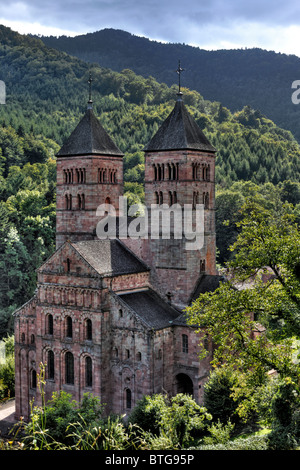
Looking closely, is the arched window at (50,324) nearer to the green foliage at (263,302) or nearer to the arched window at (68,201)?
the arched window at (68,201)

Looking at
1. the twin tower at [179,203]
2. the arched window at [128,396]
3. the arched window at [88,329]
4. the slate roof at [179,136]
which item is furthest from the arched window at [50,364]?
the slate roof at [179,136]

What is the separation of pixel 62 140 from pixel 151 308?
87.5m

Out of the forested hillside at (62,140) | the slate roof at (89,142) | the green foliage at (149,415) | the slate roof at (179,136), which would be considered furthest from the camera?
the forested hillside at (62,140)

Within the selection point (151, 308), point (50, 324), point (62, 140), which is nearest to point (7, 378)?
point (50, 324)

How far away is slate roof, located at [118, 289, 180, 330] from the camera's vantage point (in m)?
40.3

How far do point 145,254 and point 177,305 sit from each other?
4.93 metres

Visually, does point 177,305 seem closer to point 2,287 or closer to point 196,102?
point 2,287

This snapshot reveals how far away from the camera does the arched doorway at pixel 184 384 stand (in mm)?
41781

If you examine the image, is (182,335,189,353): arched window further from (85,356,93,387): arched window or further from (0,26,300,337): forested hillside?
(0,26,300,337): forested hillside

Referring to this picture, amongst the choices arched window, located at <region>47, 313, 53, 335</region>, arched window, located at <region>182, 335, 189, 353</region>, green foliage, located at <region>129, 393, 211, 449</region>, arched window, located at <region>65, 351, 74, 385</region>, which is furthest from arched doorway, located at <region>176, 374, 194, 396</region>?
arched window, located at <region>47, 313, 53, 335</region>

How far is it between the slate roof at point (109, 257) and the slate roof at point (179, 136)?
8137 millimetres

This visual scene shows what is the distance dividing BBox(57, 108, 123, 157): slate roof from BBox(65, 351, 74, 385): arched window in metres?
17.3

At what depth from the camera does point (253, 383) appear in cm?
2731
